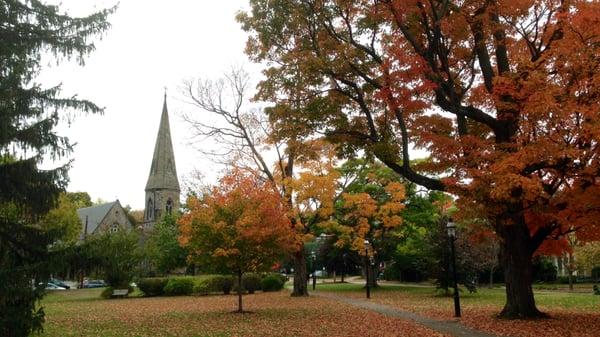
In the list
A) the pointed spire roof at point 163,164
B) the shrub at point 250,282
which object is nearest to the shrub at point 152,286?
the shrub at point 250,282

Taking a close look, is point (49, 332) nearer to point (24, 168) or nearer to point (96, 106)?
point (24, 168)

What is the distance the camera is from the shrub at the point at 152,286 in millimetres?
A: 37844

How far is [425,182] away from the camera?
1642 cm

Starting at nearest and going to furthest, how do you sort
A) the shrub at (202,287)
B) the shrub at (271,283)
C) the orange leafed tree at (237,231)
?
the orange leafed tree at (237,231) → the shrub at (202,287) → the shrub at (271,283)

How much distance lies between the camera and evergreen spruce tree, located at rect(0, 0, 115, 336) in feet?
37.1

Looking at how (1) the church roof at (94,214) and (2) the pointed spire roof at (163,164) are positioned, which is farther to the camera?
(2) the pointed spire roof at (163,164)

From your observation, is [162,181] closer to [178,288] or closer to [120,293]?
[178,288]

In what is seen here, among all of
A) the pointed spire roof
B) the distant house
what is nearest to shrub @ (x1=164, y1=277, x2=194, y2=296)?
the distant house

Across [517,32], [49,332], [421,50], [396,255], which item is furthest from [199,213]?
[396,255]

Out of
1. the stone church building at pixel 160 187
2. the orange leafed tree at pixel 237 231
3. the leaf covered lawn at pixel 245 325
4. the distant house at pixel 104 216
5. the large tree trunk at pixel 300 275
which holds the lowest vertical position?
the leaf covered lawn at pixel 245 325

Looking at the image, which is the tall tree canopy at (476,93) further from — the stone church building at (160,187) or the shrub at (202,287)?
the stone church building at (160,187)

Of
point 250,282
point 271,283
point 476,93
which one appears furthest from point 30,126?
point 271,283

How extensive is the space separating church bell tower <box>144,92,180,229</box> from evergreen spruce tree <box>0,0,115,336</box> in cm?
7509

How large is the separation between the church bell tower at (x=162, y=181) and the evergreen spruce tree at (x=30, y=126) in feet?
246
